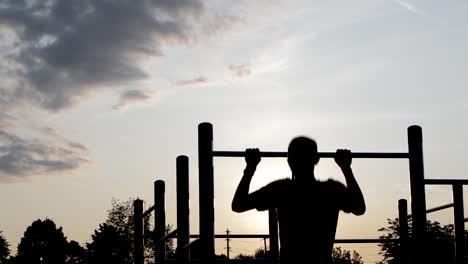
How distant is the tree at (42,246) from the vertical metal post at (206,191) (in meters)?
83.8

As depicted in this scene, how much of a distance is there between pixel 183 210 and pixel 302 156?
3673mm

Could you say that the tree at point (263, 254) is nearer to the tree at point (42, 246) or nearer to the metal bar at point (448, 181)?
the metal bar at point (448, 181)

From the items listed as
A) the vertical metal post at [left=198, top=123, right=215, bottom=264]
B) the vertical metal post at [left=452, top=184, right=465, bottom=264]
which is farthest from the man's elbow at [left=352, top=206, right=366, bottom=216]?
the vertical metal post at [left=452, top=184, right=465, bottom=264]

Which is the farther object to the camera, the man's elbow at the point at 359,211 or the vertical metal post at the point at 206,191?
the vertical metal post at the point at 206,191

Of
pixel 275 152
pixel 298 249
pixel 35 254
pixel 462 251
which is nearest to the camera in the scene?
pixel 298 249

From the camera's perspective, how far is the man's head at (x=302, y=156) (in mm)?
5199

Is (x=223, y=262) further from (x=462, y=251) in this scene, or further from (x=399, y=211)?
(x=399, y=211)

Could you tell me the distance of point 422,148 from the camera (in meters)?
7.46

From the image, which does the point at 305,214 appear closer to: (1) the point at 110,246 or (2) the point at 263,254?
(2) the point at 263,254

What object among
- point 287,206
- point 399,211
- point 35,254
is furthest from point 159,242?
point 35,254

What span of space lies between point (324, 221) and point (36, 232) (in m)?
87.7

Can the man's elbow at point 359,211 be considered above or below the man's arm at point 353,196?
below

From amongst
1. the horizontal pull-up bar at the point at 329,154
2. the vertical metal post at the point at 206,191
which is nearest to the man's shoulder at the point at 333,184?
the horizontal pull-up bar at the point at 329,154

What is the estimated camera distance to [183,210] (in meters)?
8.67
